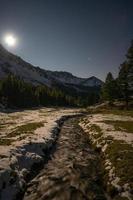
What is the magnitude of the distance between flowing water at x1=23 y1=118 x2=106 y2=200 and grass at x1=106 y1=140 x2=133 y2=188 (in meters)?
1.55

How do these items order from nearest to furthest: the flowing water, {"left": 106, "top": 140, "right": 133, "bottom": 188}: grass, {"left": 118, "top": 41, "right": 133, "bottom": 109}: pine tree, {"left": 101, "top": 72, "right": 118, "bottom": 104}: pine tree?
1. the flowing water
2. {"left": 106, "top": 140, "right": 133, "bottom": 188}: grass
3. {"left": 118, "top": 41, "right": 133, "bottom": 109}: pine tree
4. {"left": 101, "top": 72, "right": 118, "bottom": 104}: pine tree

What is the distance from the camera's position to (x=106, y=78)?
10138 cm

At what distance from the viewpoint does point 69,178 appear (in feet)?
55.9

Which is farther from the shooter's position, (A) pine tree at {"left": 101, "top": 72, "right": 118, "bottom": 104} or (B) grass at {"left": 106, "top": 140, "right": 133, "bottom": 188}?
(A) pine tree at {"left": 101, "top": 72, "right": 118, "bottom": 104}

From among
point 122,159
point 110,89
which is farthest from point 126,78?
point 122,159

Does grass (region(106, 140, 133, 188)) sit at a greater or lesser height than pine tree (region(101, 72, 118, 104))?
lesser

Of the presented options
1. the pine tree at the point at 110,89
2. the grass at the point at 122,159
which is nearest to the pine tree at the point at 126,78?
the pine tree at the point at 110,89

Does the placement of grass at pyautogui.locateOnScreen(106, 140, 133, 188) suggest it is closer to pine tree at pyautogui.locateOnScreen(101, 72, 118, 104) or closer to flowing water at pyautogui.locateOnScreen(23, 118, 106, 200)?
flowing water at pyautogui.locateOnScreen(23, 118, 106, 200)

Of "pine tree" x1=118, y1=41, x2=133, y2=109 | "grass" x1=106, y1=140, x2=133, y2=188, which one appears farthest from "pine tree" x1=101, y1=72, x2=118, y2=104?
"grass" x1=106, y1=140, x2=133, y2=188

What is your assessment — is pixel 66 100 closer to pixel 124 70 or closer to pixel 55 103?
pixel 55 103

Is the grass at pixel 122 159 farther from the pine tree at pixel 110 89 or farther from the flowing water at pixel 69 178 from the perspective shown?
the pine tree at pixel 110 89

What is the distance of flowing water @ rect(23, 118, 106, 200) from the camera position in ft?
47.8

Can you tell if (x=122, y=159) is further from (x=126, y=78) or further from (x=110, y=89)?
(x=110, y=89)

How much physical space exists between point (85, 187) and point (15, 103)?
4411 inches
